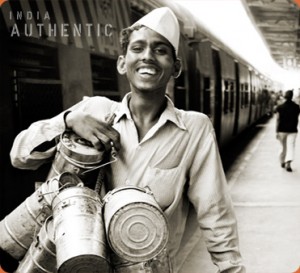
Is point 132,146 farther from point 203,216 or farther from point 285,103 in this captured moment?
point 285,103

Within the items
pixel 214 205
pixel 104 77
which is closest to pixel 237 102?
pixel 104 77

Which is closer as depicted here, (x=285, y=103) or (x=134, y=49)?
(x=134, y=49)

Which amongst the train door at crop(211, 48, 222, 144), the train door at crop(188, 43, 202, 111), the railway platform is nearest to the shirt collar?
the railway platform

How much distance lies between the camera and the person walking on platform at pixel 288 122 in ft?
19.8

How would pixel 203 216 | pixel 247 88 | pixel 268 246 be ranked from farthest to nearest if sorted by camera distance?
pixel 247 88, pixel 268 246, pixel 203 216

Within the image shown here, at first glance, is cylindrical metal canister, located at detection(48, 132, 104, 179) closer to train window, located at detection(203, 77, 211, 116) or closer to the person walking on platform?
train window, located at detection(203, 77, 211, 116)

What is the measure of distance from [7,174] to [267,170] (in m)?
5.98

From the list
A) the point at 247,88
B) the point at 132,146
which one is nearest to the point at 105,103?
the point at 132,146

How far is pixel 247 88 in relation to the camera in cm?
1020

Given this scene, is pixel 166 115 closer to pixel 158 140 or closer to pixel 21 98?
pixel 158 140

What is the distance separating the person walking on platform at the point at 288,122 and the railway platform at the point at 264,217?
0.43 m

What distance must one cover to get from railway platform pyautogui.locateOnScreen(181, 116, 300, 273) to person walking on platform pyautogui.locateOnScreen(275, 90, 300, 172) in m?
0.43

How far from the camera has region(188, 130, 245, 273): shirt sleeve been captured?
1.33m

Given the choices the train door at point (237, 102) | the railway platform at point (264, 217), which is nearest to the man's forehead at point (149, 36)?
the railway platform at point (264, 217)
